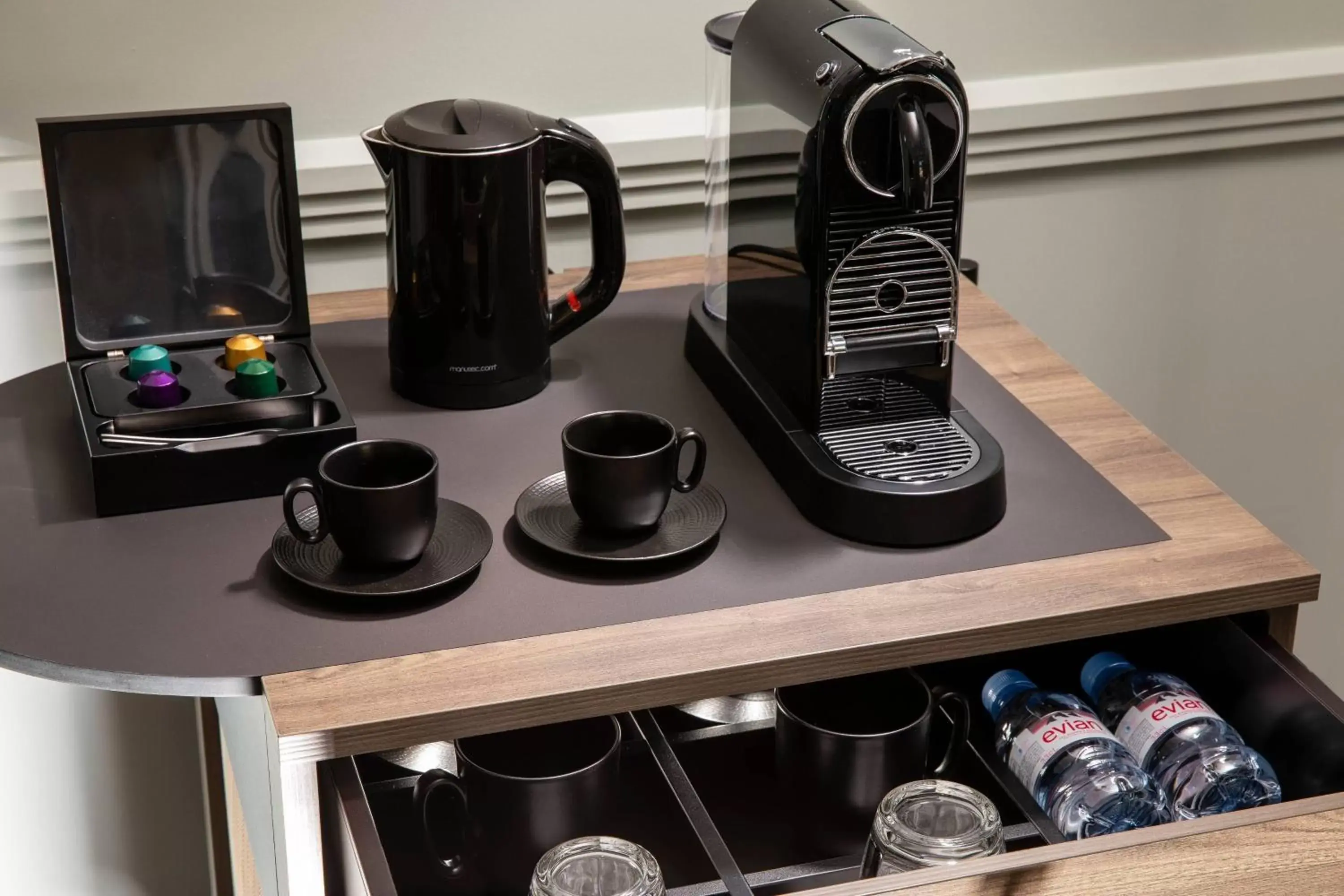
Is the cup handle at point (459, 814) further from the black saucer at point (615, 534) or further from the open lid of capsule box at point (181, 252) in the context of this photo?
the open lid of capsule box at point (181, 252)

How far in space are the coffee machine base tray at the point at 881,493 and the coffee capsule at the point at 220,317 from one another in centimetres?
41

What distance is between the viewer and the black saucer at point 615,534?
0.95 metres

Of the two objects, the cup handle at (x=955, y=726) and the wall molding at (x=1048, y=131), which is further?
the wall molding at (x=1048, y=131)

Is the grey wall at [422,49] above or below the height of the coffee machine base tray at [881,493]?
above

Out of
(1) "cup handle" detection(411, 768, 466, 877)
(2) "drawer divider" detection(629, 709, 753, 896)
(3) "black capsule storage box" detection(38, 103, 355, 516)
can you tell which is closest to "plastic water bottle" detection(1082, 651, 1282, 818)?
(2) "drawer divider" detection(629, 709, 753, 896)

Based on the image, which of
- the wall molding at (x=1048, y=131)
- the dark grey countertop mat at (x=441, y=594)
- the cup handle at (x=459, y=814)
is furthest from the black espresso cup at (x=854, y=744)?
the wall molding at (x=1048, y=131)

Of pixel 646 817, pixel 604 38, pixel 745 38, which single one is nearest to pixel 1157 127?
pixel 604 38

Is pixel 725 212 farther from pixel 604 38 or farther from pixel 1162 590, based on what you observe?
pixel 1162 590

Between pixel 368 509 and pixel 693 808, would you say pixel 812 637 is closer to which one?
pixel 693 808

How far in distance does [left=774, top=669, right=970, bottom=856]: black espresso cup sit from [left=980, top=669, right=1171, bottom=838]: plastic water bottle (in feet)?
0.19

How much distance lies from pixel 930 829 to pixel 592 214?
532mm

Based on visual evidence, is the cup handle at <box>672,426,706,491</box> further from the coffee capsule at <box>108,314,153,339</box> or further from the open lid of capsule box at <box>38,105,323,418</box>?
the coffee capsule at <box>108,314,153,339</box>

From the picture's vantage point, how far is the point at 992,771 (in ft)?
3.14

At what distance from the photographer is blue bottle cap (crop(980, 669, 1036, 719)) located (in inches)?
38.9
